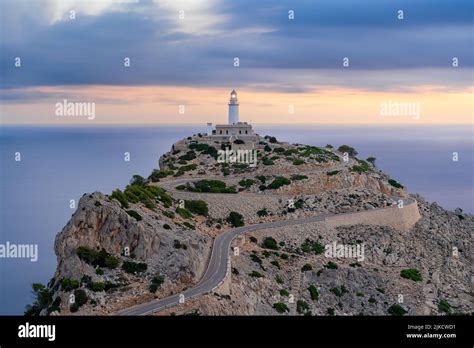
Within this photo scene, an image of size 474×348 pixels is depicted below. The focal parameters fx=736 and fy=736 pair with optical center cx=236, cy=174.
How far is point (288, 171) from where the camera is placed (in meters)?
61.7

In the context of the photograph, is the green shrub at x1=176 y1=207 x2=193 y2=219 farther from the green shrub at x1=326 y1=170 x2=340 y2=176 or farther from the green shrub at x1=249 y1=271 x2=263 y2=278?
the green shrub at x1=326 y1=170 x2=340 y2=176

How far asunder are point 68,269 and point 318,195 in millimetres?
27886

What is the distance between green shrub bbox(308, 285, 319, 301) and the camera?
42.2 metres

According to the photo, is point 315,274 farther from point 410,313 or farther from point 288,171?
point 288,171

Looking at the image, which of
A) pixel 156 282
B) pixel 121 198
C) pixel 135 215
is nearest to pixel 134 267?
pixel 156 282

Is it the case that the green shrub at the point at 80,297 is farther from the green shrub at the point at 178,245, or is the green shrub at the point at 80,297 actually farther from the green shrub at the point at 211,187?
the green shrub at the point at 211,187

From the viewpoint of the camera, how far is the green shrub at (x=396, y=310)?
42.4m

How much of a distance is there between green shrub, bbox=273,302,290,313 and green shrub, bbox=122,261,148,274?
23.7 feet

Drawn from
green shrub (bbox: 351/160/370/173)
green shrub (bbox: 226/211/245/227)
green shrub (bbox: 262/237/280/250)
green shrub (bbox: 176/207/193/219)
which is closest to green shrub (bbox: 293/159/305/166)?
green shrub (bbox: 351/160/370/173)

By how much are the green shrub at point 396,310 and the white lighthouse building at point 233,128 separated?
32622 mm

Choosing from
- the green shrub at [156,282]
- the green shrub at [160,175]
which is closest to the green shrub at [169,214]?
the green shrub at [156,282]

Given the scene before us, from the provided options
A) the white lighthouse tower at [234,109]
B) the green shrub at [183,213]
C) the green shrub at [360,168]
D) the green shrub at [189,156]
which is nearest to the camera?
the green shrub at [183,213]
